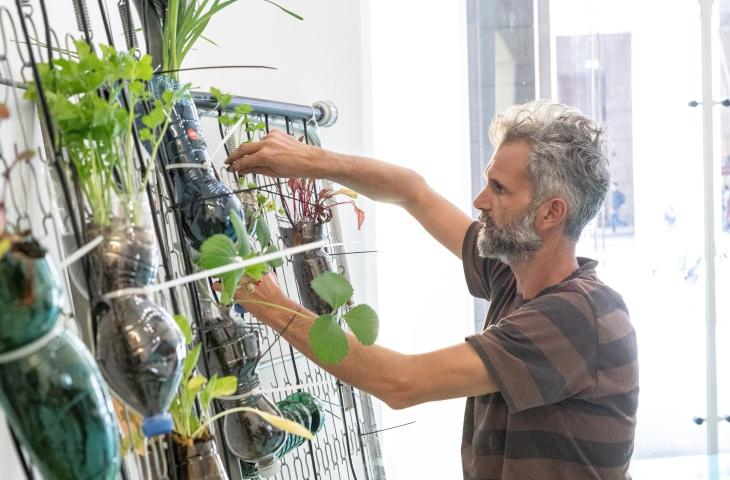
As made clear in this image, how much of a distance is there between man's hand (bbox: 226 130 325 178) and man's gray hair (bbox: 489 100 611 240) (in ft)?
1.55

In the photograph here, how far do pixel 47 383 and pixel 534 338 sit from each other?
1.12 meters

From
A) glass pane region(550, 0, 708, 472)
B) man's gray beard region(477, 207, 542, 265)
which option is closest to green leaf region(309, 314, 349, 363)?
man's gray beard region(477, 207, 542, 265)

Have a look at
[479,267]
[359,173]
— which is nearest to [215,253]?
[359,173]

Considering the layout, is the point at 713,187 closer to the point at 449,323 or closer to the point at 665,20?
the point at 665,20

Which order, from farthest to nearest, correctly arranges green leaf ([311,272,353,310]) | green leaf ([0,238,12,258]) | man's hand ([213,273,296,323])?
man's hand ([213,273,296,323]) → green leaf ([311,272,353,310]) → green leaf ([0,238,12,258])

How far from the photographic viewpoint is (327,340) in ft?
3.17

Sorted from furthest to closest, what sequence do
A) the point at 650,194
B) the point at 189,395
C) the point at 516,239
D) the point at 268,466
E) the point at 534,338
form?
the point at 650,194
the point at 516,239
the point at 534,338
the point at 268,466
the point at 189,395

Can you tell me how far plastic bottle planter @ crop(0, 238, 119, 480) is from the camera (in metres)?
0.65

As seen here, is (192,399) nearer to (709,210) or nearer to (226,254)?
(226,254)

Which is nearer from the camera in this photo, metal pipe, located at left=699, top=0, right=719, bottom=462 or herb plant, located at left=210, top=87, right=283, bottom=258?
herb plant, located at left=210, top=87, right=283, bottom=258

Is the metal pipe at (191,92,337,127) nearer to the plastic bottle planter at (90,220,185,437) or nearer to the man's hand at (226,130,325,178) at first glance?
the man's hand at (226,130,325,178)

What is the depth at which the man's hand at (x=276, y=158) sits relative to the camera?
1.38 m

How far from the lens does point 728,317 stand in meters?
3.26

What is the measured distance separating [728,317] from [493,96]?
48.1 inches
